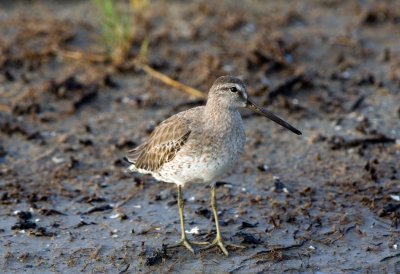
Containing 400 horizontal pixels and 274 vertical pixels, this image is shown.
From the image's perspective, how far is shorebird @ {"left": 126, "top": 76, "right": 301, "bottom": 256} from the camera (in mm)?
6512

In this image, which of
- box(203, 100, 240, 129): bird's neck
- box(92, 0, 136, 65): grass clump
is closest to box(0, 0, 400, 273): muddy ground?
box(92, 0, 136, 65): grass clump

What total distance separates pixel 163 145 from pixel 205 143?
54 cm

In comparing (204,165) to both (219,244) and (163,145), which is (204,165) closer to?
(163,145)

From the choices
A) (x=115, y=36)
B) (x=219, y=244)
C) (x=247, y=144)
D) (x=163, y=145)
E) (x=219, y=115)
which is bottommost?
(x=247, y=144)

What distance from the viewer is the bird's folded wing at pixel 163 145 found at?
6742 mm

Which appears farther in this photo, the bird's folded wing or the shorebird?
the bird's folded wing

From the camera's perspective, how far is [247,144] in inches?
340

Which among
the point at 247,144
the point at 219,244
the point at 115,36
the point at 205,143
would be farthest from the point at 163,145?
the point at 115,36

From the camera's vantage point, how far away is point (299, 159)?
329 inches

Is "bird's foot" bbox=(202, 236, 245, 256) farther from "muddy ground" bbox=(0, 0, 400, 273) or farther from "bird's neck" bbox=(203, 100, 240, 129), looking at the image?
"bird's neck" bbox=(203, 100, 240, 129)

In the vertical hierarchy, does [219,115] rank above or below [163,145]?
above

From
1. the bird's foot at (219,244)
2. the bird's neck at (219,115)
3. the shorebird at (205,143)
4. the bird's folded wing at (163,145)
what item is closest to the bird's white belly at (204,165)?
the shorebird at (205,143)

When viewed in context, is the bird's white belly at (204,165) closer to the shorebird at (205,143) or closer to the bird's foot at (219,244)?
the shorebird at (205,143)

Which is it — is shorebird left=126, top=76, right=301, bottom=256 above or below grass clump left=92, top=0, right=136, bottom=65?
above
